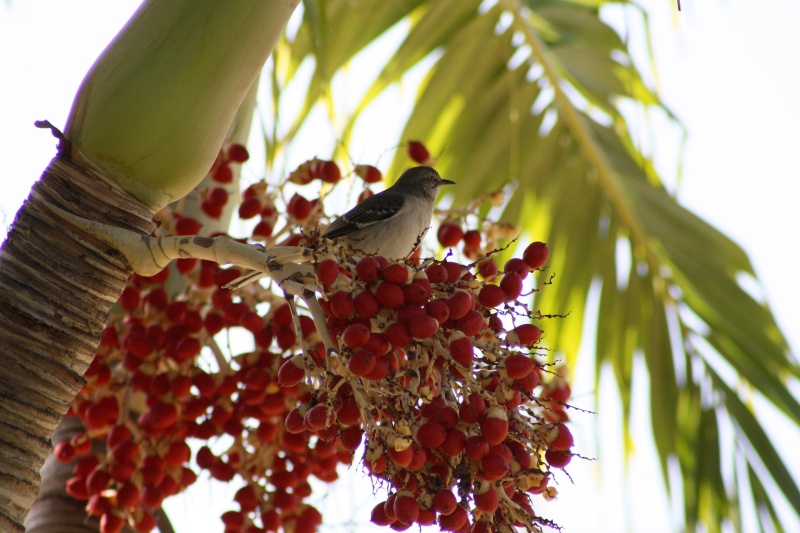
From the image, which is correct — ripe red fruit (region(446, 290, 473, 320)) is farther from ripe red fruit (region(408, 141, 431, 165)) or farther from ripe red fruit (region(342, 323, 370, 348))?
ripe red fruit (region(408, 141, 431, 165))

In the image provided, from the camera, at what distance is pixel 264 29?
5.45 ft

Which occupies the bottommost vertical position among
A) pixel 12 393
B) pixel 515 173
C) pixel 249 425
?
pixel 12 393

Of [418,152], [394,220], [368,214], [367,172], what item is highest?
[394,220]

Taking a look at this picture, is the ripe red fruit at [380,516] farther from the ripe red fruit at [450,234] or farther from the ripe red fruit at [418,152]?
the ripe red fruit at [418,152]

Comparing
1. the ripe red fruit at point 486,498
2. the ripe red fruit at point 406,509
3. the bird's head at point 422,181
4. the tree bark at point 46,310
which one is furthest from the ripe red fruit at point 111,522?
the bird's head at point 422,181

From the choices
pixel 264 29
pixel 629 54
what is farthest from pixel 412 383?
pixel 629 54

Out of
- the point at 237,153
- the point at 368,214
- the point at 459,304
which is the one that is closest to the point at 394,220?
the point at 368,214

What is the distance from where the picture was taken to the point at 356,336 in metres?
1.44

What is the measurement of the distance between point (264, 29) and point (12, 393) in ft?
2.72

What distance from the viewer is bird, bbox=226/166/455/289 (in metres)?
3.17

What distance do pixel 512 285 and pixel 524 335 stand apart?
12 cm

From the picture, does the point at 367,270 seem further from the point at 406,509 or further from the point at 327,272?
the point at 406,509

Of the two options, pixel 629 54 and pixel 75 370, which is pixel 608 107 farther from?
pixel 75 370

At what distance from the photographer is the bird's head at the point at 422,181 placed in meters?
3.48
